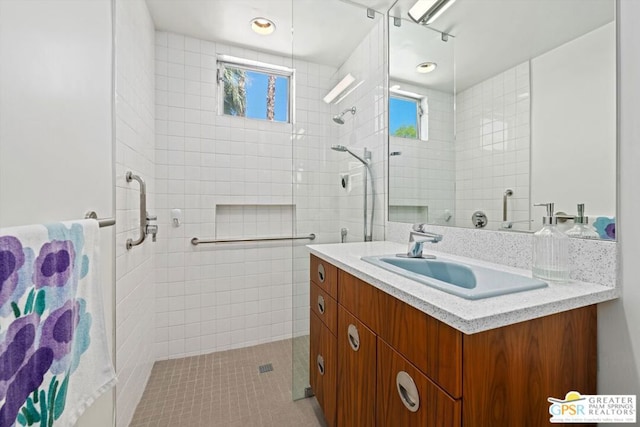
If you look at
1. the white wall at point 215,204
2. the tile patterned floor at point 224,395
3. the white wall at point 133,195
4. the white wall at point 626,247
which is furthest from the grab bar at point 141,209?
the white wall at point 626,247

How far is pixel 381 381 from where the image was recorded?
854 mm

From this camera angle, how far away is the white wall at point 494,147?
100cm

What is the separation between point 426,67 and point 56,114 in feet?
5.58

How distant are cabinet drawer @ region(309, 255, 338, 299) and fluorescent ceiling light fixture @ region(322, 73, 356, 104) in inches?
43.5

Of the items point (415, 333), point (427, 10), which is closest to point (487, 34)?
point (427, 10)

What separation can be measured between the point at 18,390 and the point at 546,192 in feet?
4.91

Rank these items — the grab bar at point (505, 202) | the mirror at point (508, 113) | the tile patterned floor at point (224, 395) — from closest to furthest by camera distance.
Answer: the mirror at point (508, 113) < the grab bar at point (505, 202) < the tile patterned floor at point (224, 395)

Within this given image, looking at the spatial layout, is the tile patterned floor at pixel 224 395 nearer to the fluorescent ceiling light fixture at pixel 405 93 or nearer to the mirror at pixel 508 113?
the mirror at pixel 508 113

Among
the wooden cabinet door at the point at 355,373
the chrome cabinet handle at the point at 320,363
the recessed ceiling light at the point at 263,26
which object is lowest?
the chrome cabinet handle at the point at 320,363

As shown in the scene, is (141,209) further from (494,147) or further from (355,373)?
(494,147)

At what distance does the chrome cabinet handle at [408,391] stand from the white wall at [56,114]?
1.07m

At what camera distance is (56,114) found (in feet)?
2.57

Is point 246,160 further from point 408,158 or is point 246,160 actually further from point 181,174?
point 408,158

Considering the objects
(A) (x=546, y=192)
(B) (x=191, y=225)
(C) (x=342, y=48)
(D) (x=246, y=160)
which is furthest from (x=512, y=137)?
(B) (x=191, y=225)
